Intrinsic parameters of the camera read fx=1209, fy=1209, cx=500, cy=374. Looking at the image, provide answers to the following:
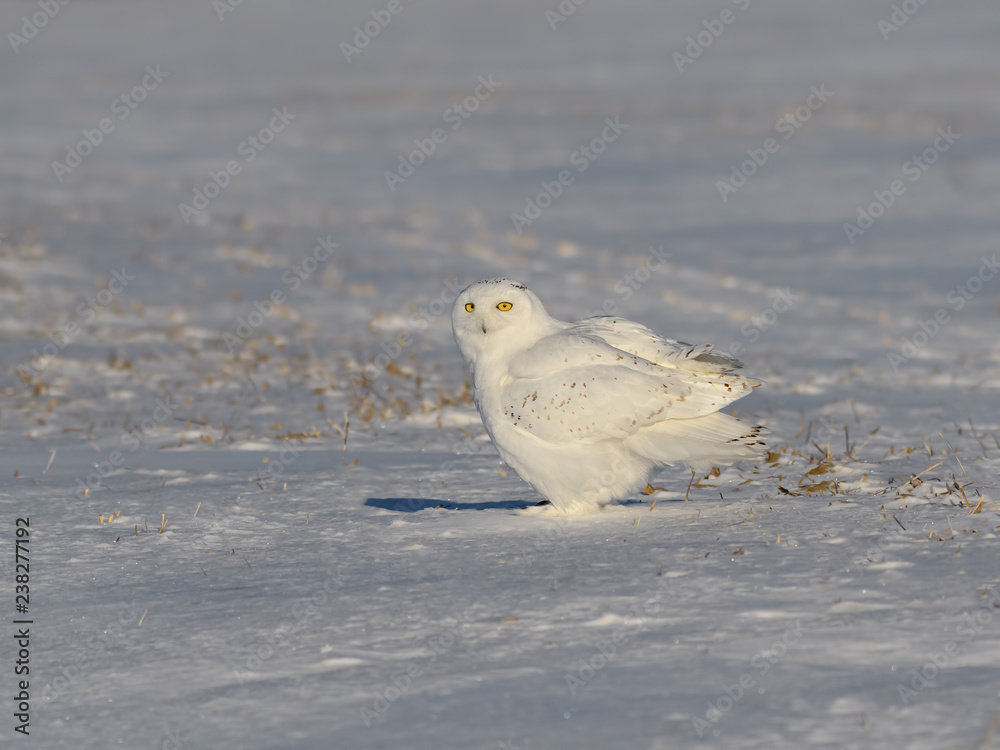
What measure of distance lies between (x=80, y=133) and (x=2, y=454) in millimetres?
26151

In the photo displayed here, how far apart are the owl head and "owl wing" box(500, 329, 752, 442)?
3.9 inches

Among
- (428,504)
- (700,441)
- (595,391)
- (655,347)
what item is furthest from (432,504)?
(700,441)

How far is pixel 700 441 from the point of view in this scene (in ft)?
18.5

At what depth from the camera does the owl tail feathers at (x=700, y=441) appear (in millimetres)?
5641

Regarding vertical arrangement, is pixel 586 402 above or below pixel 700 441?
above

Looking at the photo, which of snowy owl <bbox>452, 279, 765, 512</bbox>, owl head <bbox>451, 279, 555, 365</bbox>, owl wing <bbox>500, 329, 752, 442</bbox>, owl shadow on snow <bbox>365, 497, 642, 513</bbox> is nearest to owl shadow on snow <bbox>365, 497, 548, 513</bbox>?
owl shadow on snow <bbox>365, 497, 642, 513</bbox>

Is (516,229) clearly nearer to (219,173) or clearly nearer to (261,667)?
(219,173)

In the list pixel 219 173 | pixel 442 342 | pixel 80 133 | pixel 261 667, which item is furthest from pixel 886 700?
pixel 80 133

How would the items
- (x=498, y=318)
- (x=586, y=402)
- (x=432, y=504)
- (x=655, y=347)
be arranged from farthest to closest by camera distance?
(x=432, y=504) → (x=655, y=347) → (x=498, y=318) → (x=586, y=402)

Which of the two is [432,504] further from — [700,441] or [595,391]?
[700,441]

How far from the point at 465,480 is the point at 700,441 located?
190cm

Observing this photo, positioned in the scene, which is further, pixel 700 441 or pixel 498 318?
pixel 498 318

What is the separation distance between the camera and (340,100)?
3919 cm

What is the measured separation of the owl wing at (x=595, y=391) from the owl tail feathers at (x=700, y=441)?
7cm
